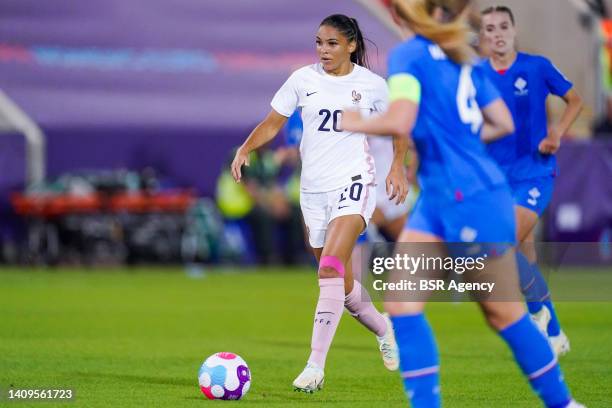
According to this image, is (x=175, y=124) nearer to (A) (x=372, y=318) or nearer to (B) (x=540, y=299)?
(B) (x=540, y=299)

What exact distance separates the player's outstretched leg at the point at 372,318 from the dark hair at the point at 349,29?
1.58 metres

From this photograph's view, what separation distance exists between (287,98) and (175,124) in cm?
1699

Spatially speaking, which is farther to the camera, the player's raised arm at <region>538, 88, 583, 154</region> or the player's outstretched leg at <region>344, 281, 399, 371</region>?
the player's raised arm at <region>538, 88, 583, 154</region>

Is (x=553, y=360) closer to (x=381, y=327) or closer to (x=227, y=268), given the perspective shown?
(x=381, y=327)

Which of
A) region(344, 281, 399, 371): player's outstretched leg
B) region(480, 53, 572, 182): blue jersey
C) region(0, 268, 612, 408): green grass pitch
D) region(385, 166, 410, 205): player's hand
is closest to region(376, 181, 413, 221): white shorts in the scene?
region(0, 268, 612, 408): green grass pitch

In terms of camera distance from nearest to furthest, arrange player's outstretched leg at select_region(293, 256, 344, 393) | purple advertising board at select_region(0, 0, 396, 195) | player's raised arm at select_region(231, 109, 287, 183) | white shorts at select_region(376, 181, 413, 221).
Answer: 1. player's outstretched leg at select_region(293, 256, 344, 393)
2. player's raised arm at select_region(231, 109, 287, 183)
3. white shorts at select_region(376, 181, 413, 221)
4. purple advertising board at select_region(0, 0, 396, 195)

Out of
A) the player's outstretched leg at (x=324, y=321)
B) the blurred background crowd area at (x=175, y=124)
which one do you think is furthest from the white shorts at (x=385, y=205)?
the blurred background crowd area at (x=175, y=124)

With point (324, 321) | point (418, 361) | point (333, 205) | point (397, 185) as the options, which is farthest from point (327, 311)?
point (418, 361)

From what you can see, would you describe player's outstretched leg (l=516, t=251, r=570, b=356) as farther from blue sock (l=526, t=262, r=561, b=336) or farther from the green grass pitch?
the green grass pitch

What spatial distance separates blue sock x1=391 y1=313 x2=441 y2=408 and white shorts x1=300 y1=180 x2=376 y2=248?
2.63m

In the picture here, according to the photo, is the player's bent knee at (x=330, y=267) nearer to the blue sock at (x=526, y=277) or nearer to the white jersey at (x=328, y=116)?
the white jersey at (x=328, y=116)

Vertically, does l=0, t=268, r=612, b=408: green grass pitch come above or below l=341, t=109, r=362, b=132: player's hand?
below

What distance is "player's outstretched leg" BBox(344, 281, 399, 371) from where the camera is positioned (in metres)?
9.56

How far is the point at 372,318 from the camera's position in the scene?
32.0 feet
